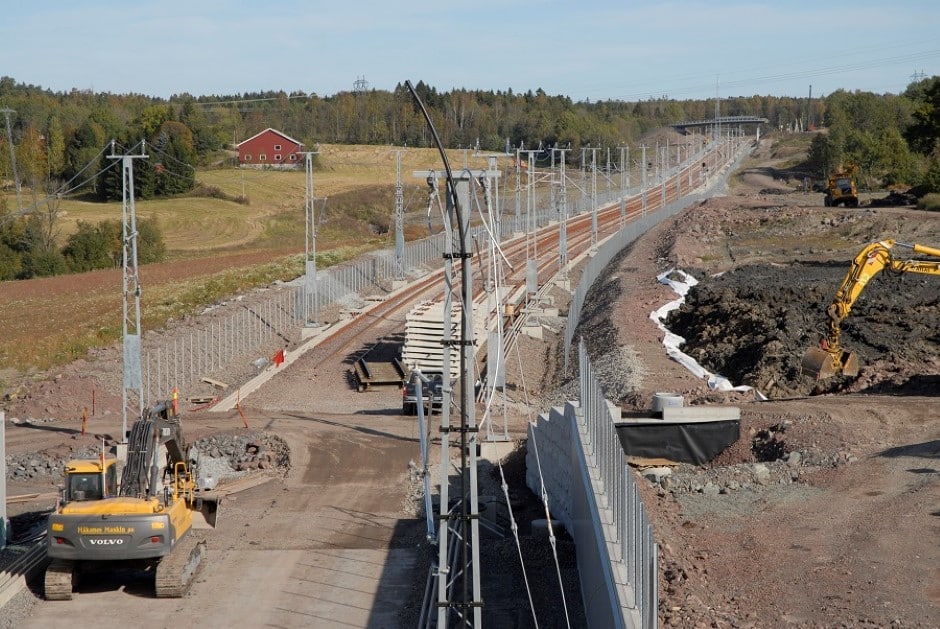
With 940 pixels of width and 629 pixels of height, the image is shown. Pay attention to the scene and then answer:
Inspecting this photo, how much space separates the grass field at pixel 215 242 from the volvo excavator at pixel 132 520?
11.5m

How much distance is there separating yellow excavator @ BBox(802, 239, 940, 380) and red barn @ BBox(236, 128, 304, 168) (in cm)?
12548

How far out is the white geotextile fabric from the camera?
34406 millimetres

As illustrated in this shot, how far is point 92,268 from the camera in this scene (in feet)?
295

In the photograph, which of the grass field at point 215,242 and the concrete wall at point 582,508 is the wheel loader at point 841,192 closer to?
the grass field at point 215,242

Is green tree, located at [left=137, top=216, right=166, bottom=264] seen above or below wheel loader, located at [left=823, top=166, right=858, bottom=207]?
below

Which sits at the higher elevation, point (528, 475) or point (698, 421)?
point (698, 421)

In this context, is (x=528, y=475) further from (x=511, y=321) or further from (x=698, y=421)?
(x=511, y=321)

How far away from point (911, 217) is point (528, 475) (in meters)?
51.9

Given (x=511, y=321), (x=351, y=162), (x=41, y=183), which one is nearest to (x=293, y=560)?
(x=511, y=321)

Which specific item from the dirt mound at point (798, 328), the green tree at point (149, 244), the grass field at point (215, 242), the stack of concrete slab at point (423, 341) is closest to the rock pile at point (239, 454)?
the grass field at point (215, 242)

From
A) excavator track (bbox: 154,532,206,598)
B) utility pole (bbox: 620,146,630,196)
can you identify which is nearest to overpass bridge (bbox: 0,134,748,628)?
excavator track (bbox: 154,532,206,598)

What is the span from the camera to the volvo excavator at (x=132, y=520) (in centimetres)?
1892

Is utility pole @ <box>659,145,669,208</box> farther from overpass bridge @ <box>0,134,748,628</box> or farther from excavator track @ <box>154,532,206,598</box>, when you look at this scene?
excavator track @ <box>154,532,206,598</box>

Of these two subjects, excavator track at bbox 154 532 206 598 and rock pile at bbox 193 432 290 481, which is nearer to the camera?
excavator track at bbox 154 532 206 598
